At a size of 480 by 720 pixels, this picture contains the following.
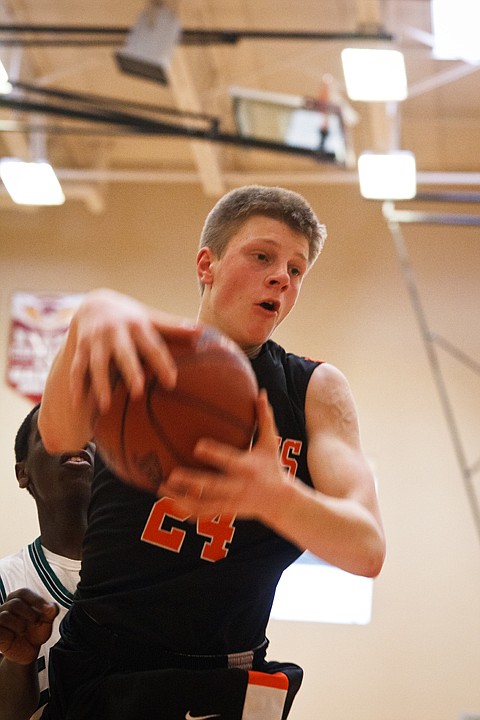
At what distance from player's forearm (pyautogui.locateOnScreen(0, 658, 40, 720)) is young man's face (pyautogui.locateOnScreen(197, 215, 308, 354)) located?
3.41 feet

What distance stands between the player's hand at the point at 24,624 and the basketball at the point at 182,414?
0.92 meters

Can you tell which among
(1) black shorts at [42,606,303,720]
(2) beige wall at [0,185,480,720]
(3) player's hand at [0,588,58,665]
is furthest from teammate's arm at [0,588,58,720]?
(2) beige wall at [0,185,480,720]

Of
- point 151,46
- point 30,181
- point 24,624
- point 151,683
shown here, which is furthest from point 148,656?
point 30,181

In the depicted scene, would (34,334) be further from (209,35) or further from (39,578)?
(39,578)

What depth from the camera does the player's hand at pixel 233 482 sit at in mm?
1385

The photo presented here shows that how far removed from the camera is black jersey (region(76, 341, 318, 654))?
2.18m

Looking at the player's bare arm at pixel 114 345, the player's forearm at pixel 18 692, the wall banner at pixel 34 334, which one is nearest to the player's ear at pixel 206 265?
the player's bare arm at pixel 114 345

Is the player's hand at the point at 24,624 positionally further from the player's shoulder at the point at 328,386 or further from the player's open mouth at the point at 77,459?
the player's shoulder at the point at 328,386

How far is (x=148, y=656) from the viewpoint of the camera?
2205 mm

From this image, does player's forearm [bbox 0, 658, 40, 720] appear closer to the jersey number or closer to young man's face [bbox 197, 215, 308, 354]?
the jersey number

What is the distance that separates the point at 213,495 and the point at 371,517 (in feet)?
1.52

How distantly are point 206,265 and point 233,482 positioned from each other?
3.53 feet

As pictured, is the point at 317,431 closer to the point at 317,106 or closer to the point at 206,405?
the point at 206,405

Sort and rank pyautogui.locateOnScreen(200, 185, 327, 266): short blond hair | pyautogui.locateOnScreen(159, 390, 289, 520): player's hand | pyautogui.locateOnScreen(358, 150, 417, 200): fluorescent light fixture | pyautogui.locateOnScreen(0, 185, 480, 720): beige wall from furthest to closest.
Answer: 1. pyautogui.locateOnScreen(0, 185, 480, 720): beige wall
2. pyautogui.locateOnScreen(358, 150, 417, 200): fluorescent light fixture
3. pyautogui.locateOnScreen(200, 185, 327, 266): short blond hair
4. pyautogui.locateOnScreen(159, 390, 289, 520): player's hand
